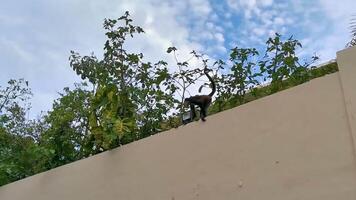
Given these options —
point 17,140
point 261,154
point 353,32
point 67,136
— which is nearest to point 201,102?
point 261,154

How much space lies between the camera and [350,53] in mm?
2459

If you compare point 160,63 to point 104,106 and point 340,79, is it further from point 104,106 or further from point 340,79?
point 340,79

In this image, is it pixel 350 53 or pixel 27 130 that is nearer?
pixel 350 53

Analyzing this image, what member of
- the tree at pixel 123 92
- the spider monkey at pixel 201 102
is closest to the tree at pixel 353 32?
the spider monkey at pixel 201 102

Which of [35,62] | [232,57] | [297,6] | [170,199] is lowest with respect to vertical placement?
[170,199]

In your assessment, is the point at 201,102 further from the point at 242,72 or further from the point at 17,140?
the point at 17,140

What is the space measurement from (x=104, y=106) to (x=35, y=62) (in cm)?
418

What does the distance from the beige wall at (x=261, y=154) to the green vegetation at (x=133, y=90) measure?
0.60 meters

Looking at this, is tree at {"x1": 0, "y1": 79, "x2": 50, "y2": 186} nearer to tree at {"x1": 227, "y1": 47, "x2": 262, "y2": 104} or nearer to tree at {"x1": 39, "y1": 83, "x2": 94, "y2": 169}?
tree at {"x1": 39, "y1": 83, "x2": 94, "y2": 169}

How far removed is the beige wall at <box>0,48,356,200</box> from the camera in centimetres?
244

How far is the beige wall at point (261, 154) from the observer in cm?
244

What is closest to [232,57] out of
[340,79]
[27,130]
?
[340,79]

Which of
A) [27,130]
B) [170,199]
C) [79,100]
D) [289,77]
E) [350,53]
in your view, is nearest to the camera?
[350,53]

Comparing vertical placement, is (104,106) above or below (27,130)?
below
